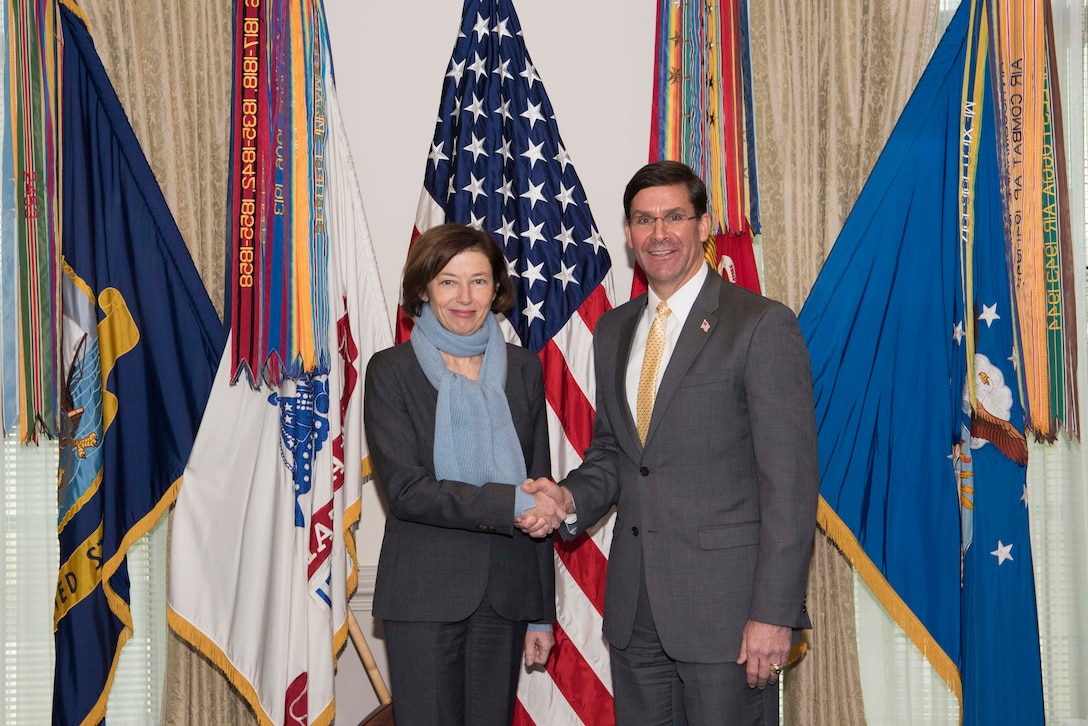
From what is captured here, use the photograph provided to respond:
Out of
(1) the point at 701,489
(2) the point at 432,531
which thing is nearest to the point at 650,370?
(1) the point at 701,489

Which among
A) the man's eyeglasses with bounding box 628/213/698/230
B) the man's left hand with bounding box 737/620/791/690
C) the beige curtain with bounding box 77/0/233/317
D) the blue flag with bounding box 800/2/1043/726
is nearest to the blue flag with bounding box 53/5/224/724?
the beige curtain with bounding box 77/0/233/317

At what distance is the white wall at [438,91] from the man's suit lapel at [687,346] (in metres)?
1.25

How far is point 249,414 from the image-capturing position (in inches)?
118

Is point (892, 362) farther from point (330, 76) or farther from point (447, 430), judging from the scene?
point (330, 76)

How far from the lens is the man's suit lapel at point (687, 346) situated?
2160 millimetres

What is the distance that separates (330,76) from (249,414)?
114 cm

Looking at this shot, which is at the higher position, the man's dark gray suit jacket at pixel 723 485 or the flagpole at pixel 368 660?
the man's dark gray suit jacket at pixel 723 485

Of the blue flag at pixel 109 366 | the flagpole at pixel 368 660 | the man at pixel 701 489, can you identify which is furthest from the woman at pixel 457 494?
the blue flag at pixel 109 366

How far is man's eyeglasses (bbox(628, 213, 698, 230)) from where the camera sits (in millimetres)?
2273

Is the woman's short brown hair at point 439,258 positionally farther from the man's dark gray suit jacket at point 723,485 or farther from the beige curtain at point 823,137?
the beige curtain at point 823,137

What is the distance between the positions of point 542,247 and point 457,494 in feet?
3.73

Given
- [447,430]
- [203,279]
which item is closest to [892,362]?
[447,430]

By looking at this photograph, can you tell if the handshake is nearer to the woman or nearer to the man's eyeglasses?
the woman

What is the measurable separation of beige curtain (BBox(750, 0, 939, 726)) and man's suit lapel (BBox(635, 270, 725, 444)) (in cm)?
108
